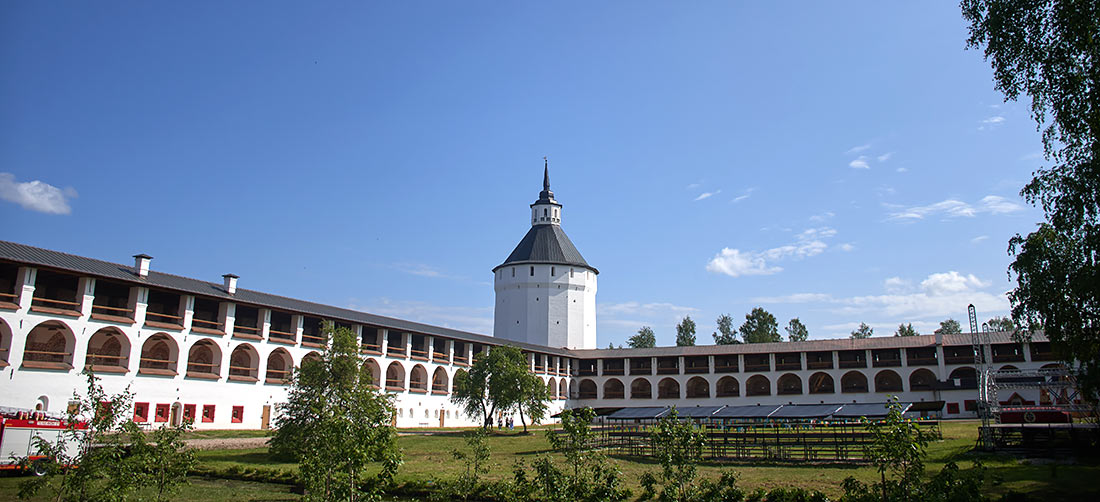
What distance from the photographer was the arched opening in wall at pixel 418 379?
45.3m

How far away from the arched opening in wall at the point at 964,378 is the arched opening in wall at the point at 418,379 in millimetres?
35140

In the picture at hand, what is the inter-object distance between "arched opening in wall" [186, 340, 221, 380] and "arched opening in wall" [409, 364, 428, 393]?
1299cm

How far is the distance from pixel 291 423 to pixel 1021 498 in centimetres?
1885

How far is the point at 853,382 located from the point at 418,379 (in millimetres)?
32604

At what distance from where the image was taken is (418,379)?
153ft

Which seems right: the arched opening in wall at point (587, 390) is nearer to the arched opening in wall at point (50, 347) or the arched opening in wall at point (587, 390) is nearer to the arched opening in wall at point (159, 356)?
the arched opening in wall at point (159, 356)

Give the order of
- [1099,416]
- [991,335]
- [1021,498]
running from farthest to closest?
[991,335], [1099,416], [1021,498]

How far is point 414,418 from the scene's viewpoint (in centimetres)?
4366

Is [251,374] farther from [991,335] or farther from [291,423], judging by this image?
[991,335]

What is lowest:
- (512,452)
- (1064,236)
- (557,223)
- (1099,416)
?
(512,452)

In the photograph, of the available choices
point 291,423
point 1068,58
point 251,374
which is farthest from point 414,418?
point 1068,58

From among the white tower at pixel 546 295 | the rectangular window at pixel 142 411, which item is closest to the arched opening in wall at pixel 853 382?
the white tower at pixel 546 295

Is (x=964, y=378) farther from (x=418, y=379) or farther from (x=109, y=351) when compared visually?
(x=109, y=351)

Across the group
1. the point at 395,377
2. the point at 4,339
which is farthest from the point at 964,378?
the point at 4,339
